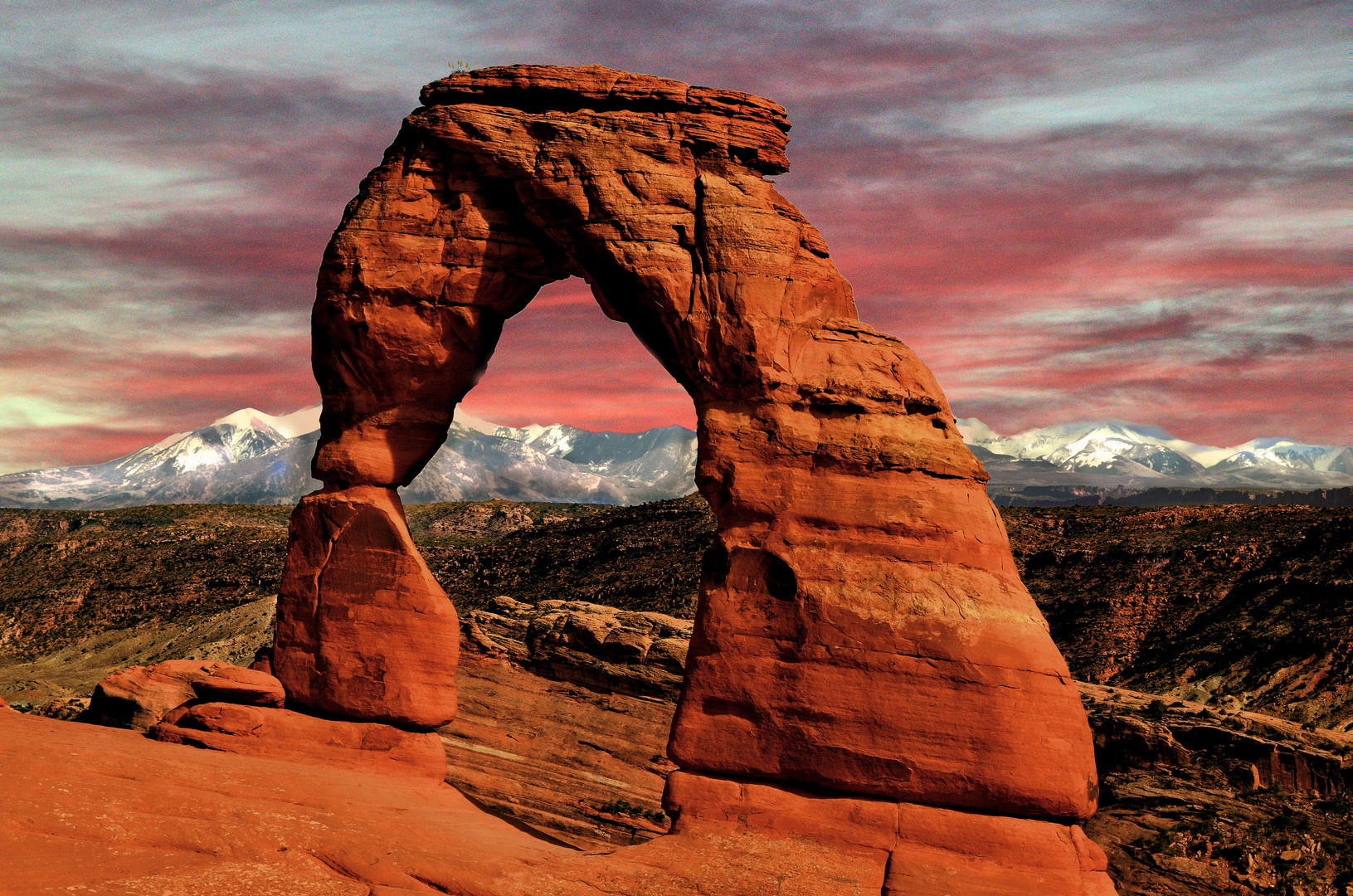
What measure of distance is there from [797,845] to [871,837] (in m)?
1.08

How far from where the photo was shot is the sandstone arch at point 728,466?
15375 mm

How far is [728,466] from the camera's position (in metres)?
16.7

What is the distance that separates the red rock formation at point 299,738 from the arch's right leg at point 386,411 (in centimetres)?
32

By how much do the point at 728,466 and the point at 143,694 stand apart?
39.0 feet

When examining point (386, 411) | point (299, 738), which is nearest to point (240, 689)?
point (299, 738)

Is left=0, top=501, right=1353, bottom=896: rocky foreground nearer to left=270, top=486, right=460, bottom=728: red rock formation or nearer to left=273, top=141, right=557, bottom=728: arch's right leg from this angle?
left=270, top=486, right=460, bottom=728: red rock formation

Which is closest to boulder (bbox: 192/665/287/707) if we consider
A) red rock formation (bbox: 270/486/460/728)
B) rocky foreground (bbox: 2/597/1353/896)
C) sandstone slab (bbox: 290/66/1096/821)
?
red rock formation (bbox: 270/486/460/728)

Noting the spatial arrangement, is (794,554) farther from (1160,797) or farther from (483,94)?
(1160,797)

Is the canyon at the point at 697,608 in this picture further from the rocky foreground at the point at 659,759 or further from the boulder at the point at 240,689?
the rocky foreground at the point at 659,759

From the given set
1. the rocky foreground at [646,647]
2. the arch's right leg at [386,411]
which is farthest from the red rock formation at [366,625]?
the rocky foreground at [646,647]

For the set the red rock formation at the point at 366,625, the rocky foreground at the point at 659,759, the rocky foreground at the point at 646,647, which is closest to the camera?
the red rock formation at the point at 366,625

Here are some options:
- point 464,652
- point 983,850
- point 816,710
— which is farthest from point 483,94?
point 464,652

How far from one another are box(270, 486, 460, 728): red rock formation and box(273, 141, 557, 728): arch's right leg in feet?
0.07

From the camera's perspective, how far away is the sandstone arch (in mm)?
15375
